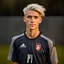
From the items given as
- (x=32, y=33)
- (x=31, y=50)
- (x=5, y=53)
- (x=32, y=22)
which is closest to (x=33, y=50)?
(x=31, y=50)

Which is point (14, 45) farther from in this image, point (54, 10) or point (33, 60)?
point (54, 10)

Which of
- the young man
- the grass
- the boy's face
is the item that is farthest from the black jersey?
the grass

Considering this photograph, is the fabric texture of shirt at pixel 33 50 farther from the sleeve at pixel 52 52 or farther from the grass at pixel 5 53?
the grass at pixel 5 53

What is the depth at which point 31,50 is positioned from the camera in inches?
95.9

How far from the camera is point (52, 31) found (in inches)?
118

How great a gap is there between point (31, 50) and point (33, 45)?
6 centimetres

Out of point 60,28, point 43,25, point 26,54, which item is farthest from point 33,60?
point 60,28

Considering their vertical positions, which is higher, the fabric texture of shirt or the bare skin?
the bare skin

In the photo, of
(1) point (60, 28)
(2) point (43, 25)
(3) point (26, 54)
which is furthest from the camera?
(1) point (60, 28)

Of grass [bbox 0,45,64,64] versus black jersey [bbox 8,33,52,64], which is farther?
grass [bbox 0,45,64,64]

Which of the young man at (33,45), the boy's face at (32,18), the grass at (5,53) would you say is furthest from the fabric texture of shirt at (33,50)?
the grass at (5,53)

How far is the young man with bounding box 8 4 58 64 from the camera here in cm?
242

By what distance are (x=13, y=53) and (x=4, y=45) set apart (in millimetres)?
539

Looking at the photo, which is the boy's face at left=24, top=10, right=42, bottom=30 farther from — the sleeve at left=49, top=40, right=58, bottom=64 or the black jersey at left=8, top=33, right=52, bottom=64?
the sleeve at left=49, top=40, right=58, bottom=64
